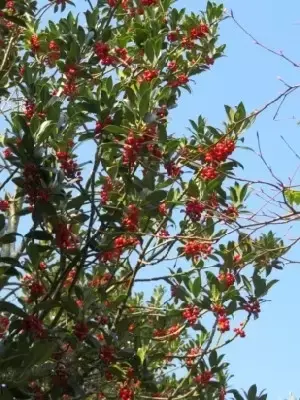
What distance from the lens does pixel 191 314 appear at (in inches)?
263

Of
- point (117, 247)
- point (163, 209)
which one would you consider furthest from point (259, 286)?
point (117, 247)

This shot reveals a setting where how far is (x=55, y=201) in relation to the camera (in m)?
5.70

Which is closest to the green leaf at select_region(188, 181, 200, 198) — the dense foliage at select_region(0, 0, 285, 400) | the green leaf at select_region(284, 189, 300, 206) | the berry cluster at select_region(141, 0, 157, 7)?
the dense foliage at select_region(0, 0, 285, 400)

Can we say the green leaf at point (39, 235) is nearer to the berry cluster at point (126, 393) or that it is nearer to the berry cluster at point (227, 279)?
the berry cluster at point (126, 393)

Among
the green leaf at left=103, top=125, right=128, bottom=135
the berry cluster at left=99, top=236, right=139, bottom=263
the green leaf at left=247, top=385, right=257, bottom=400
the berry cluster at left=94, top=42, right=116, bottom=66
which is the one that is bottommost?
the green leaf at left=247, top=385, right=257, bottom=400

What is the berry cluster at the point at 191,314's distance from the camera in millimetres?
6684

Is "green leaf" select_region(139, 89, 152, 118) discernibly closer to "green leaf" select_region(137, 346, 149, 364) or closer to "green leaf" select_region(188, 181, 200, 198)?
"green leaf" select_region(188, 181, 200, 198)

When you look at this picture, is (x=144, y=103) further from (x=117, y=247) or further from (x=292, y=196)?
(x=292, y=196)

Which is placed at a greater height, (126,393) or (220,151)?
(220,151)

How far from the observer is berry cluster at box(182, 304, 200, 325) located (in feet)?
21.9

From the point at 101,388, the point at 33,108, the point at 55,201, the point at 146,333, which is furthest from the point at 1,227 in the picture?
the point at 146,333

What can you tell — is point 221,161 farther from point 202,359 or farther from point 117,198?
point 202,359

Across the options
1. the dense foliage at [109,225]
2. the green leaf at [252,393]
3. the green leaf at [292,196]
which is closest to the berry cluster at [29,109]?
the dense foliage at [109,225]

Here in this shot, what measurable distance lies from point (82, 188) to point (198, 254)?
3.89ft
